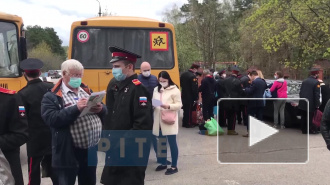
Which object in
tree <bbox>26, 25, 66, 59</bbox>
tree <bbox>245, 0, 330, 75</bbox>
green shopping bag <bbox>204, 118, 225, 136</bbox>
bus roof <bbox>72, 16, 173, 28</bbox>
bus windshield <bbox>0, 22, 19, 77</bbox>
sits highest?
tree <bbox>26, 25, 66, 59</bbox>

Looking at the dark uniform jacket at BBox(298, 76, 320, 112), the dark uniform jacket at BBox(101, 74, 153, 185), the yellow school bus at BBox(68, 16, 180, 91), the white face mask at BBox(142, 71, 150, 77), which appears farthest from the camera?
the dark uniform jacket at BBox(298, 76, 320, 112)

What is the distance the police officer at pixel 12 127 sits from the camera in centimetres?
296

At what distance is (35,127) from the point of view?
4.34 metres

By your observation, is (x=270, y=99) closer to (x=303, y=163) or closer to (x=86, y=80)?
(x=303, y=163)

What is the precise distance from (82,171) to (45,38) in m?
90.4

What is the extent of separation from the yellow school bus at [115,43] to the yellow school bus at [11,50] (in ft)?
3.61

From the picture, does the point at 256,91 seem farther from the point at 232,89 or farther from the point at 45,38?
the point at 45,38

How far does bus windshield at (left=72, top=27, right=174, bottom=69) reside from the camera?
316 inches

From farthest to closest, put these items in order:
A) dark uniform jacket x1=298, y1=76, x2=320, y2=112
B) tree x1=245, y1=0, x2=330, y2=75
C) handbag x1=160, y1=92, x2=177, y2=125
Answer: tree x1=245, y1=0, x2=330, y2=75
dark uniform jacket x1=298, y1=76, x2=320, y2=112
handbag x1=160, y1=92, x2=177, y2=125

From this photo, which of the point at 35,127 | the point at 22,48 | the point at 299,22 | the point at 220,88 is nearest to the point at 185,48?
the point at 299,22

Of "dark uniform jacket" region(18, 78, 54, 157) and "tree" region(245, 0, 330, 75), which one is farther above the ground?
"tree" region(245, 0, 330, 75)

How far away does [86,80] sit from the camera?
7949mm

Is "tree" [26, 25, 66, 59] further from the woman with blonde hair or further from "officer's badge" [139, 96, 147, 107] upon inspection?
"officer's badge" [139, 96, 147, 107]

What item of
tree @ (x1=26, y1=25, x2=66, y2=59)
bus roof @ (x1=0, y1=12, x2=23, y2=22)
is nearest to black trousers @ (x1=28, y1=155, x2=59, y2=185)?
bus roof @ (x1=0, y1=12, x2=23, y2=22)
